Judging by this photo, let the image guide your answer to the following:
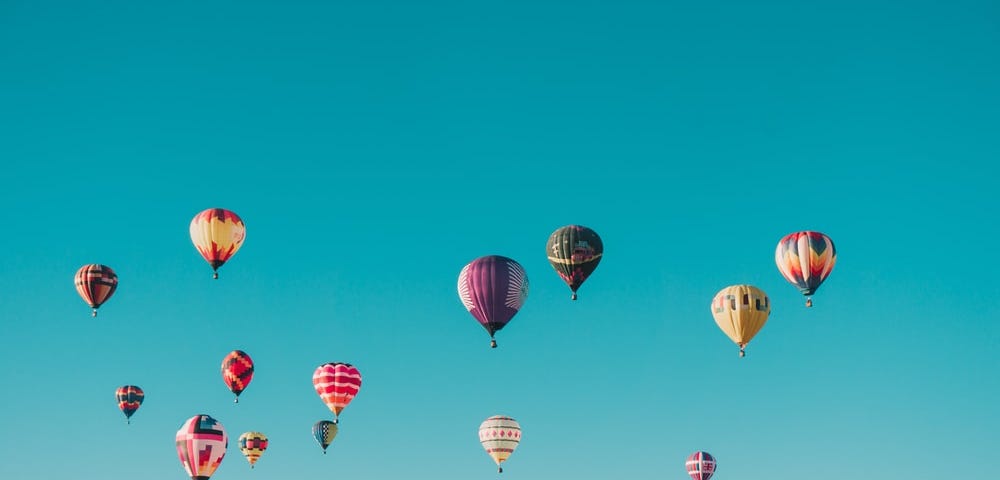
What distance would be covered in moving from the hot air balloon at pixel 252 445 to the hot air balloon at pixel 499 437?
13.1m

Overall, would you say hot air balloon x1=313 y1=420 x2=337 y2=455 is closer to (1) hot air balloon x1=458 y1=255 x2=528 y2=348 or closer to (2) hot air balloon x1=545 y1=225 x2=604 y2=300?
(1) hot air balloon x1=458 y1=255 x2=528 y2=348

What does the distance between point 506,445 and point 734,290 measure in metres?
14.1

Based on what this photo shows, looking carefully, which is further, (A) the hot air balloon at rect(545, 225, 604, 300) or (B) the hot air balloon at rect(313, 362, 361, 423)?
(B) the hot air balloon at rect(313, 362, 361, 423)

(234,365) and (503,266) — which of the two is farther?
(234,365)

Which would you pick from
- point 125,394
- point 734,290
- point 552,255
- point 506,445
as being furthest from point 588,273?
point 125,394

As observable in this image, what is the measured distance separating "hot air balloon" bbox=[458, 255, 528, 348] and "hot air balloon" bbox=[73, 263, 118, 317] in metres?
18.6

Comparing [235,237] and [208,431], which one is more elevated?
[235,237]

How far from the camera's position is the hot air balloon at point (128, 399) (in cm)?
7788

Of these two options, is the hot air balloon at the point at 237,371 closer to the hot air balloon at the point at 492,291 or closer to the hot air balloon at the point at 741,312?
the hot air balloon at the point at 492,291

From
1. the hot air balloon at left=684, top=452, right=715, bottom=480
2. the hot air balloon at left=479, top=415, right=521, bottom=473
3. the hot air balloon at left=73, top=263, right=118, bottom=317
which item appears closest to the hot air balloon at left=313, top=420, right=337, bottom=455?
the hot air balloon at left=479, top=415, right=521, bottom=473

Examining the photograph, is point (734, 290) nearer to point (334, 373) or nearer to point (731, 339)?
point (731, 339)

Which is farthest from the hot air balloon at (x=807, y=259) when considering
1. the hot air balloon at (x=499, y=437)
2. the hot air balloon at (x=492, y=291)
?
the hot air balloon at (x=499, y=437)

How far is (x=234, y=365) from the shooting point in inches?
2891

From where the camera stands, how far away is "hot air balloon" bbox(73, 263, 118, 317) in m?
68.4
